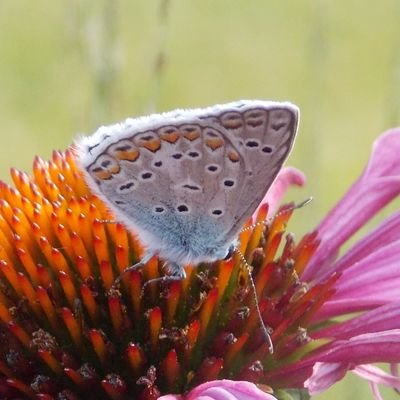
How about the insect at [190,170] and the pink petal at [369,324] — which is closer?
the insect at [190,170]

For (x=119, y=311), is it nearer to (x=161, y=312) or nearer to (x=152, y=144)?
(x=161, y=312)

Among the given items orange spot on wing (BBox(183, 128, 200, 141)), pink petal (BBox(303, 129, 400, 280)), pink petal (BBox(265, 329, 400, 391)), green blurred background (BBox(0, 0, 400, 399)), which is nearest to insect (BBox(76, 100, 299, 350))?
orange spot on wing (BBox(183, 128, 200, 141))

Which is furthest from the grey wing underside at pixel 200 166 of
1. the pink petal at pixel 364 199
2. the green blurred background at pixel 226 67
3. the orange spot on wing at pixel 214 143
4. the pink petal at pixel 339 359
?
the green blurred background at pixel 226 67

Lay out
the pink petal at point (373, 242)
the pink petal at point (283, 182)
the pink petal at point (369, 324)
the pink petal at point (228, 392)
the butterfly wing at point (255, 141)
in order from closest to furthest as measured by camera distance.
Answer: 1. the pink petal at point (228, 392)
2. the butterfly wing at point (255, 141)
3. the pink petal at point (369, 324)
4. the pink petal at point (373, 242)
5. the pink petal at point (283, 182)

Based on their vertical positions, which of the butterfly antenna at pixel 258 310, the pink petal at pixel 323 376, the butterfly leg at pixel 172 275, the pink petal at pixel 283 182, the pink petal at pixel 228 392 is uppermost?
the pink petal at pixel 283 182

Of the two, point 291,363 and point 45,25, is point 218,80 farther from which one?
point 291,363

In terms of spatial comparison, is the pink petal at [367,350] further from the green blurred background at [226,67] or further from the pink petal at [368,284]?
the green blurred background at [226,67]

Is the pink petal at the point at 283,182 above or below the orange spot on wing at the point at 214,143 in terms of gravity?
below

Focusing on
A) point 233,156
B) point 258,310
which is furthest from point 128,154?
point 258,310

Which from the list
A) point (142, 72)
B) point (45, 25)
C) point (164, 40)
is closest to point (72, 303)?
point (164, 40)
